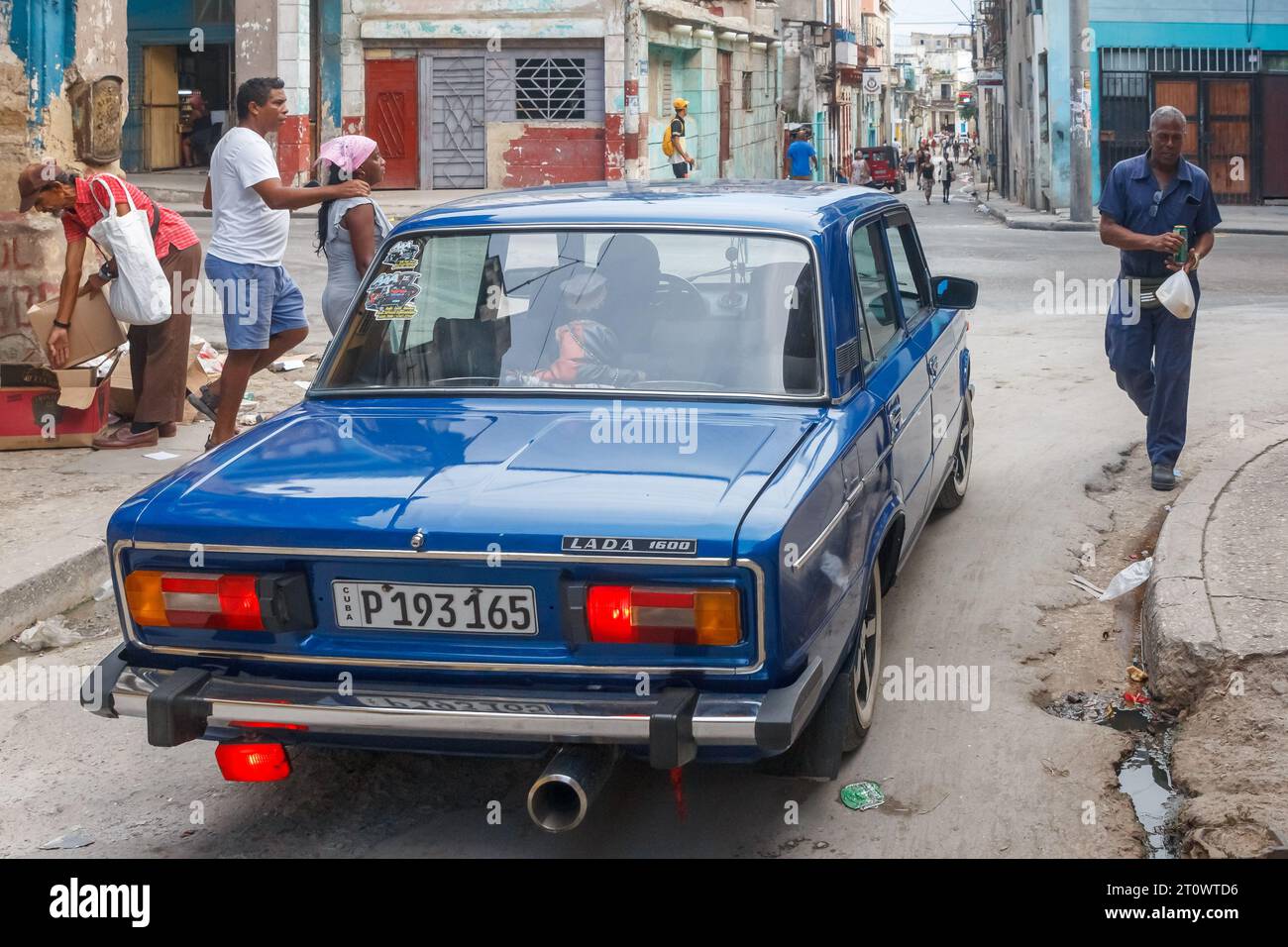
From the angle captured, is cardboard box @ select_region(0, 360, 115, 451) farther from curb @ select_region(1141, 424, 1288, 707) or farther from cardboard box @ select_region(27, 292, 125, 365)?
curb @ select_region(1141, 424, 1288, 707)

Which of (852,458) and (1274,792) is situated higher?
(852,458)

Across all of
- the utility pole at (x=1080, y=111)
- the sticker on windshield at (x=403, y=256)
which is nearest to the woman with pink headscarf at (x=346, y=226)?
the sticker on windshield at (x=403, y=256)

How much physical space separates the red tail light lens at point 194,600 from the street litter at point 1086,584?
3427mm

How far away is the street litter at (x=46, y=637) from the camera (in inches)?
216

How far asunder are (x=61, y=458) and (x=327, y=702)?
4.86 metres

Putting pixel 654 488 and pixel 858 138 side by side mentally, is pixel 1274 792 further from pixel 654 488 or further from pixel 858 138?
pixel 858 138

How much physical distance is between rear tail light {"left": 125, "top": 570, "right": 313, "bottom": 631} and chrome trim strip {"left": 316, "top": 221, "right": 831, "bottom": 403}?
1.02 m

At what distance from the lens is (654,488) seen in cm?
342

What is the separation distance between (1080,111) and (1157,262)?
17.9 meters

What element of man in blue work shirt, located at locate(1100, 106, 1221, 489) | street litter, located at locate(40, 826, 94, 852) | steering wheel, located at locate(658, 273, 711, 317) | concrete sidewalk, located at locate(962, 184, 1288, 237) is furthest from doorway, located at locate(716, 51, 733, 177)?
street litter, located at locate(40, 826, 94, 852)

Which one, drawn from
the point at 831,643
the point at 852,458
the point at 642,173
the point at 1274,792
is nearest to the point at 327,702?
the point at 831,643

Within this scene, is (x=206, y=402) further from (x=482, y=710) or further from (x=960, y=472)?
(x=482, y=710)

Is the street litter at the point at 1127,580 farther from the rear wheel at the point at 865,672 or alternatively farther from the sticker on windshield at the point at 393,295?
the sticker on windshield at the point at 393,295

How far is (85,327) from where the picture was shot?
765cm
